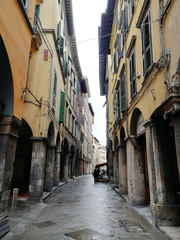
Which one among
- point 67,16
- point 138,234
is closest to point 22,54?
point 138,234

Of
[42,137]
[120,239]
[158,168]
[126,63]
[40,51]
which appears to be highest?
[40,51]

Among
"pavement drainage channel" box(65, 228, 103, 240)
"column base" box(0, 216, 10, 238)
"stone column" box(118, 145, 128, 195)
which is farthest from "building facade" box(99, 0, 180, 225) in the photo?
"column base" box(0, 216, 10, 238)

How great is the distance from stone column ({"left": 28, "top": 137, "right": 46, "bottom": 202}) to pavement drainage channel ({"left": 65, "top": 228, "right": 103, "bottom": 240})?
4.74m

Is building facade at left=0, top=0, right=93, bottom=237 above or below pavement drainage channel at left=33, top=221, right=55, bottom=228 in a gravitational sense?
above

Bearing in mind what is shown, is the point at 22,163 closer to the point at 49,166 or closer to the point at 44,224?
the point at 49,166

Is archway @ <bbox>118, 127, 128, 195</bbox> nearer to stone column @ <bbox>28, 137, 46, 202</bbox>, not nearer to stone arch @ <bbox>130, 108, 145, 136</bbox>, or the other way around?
stone arch @ <bbox>130, 108, 145, 136</bbox>

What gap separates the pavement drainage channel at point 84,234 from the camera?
4617 mm

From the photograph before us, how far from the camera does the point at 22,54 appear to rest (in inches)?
229

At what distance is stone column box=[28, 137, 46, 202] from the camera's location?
933cm

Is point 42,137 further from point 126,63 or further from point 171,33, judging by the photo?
point 171,33

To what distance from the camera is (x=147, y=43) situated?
272 inches

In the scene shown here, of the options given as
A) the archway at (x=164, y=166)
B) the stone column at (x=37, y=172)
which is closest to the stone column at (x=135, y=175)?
the archway at (x=164, y=166)

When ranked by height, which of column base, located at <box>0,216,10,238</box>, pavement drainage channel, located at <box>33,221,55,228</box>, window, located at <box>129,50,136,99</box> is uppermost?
window, located at <box>129,50,136,99</box>

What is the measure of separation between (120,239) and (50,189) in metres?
8.37
